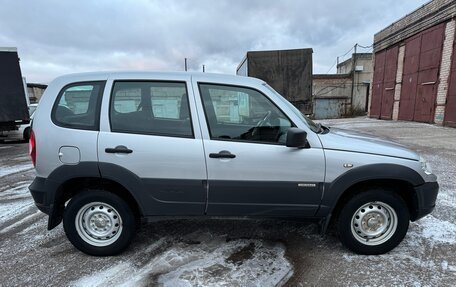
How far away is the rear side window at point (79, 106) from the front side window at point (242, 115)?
3.41ft

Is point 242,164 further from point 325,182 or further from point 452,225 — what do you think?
point 452,225

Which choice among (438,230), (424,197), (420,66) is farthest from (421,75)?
(424,197)

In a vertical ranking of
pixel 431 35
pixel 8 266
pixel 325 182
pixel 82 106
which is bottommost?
pixel 8 266

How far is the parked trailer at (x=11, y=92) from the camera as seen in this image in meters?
10.4

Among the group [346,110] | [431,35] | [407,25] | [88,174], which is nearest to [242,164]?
[88,174]

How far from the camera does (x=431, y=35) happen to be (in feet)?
47.1

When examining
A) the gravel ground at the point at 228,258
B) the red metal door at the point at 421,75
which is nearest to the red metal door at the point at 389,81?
the red metal door at the point at 421,75

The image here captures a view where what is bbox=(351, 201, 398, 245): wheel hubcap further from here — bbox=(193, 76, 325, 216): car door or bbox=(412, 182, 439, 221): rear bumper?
bbox=(193, 76, 325, 216): car door

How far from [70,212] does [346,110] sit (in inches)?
1124

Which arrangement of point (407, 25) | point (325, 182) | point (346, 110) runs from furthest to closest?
1. point (346, 110)
2. point (407, 25)
3. point (325, 182)

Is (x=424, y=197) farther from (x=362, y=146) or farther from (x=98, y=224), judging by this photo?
(x=98, y=224)

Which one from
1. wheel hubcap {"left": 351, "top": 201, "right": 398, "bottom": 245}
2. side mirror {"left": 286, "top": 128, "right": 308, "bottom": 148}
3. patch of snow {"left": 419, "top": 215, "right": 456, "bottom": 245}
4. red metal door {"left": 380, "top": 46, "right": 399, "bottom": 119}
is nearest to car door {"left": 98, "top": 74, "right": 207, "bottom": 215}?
side mirror {"left": 286, "top": 128, "right": 308, "bottom": 148}

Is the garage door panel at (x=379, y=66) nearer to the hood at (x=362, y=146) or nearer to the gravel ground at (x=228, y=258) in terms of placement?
the gravel ground at (x=228, y=258)

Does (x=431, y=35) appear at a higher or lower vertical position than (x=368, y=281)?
higher
